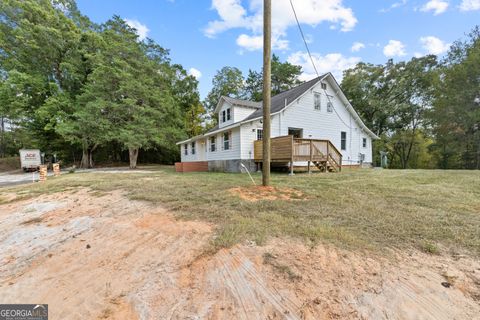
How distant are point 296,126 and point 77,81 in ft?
70.5

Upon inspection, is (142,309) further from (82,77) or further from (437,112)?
(437,112)

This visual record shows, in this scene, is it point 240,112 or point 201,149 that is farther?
point 201,149

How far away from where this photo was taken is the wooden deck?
10.4m

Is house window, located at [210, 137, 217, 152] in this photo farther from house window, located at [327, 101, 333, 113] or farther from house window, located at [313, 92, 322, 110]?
house window, located at [327, 101, 333, 113]

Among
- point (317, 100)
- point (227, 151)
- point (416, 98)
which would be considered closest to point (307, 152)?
point (227, 151)

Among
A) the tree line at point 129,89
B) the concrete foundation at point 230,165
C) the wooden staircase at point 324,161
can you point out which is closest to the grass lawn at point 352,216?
the wooden staircase at point 324,161

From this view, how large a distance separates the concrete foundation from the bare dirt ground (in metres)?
9.33

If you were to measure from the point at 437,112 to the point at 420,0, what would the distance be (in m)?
13.4

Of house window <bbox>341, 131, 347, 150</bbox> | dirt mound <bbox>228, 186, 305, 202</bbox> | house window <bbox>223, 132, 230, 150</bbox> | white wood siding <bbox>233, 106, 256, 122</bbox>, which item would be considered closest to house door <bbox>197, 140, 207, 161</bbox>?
house window <bbox>223, 132, 230, 150</bbox>

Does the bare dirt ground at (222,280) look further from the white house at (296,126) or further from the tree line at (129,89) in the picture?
the tree line at (129,89)

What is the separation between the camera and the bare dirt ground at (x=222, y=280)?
68.1 inches

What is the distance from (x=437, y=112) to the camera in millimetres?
20203

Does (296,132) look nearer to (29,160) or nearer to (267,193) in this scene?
(267,193)

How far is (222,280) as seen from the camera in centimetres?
210
